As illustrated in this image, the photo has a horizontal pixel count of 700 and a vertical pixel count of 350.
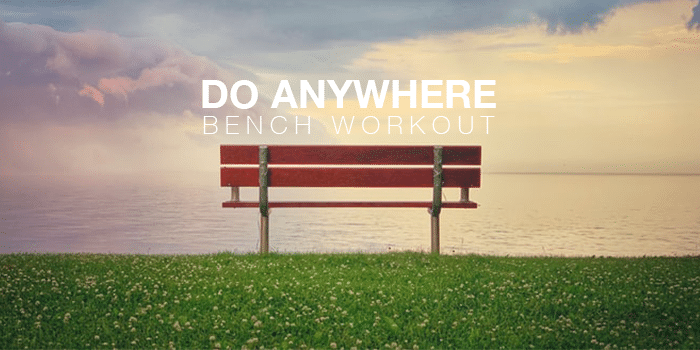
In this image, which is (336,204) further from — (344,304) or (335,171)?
(344,304)

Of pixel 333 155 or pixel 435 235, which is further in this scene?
pixel 435 235

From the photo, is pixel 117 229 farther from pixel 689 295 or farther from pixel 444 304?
pixel 689 295

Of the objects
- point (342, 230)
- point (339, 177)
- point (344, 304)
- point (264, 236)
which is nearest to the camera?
point (344, 304)

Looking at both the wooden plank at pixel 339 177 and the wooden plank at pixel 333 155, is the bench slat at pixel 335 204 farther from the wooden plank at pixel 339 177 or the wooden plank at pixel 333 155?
the wooden plank at pixel 333 155

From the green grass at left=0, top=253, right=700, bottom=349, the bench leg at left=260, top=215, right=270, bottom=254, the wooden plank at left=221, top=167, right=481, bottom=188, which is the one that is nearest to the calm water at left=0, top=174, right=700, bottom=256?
the bench leg at left=260, top=215, right=270, bottom=254

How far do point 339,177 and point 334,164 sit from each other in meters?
0.33

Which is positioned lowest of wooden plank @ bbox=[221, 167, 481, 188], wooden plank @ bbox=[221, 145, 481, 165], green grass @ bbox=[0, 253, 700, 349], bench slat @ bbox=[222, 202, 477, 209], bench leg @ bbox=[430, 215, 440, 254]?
green grass @ bbox=[0, 253, 700, 349]

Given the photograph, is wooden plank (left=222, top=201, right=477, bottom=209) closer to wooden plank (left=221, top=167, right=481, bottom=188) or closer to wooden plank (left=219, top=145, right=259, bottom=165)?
wooden plank (left=221, top=167, right=481, bottom=188)

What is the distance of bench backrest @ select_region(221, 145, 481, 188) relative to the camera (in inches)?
595

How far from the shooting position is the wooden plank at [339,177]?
597 inches

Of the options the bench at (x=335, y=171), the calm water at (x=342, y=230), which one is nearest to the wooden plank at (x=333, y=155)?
the bench at (x=335, y=171)

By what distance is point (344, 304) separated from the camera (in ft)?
33.3

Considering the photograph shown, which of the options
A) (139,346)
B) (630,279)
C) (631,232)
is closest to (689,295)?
(630,279)

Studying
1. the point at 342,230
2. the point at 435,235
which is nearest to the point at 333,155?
the point at 435,235
